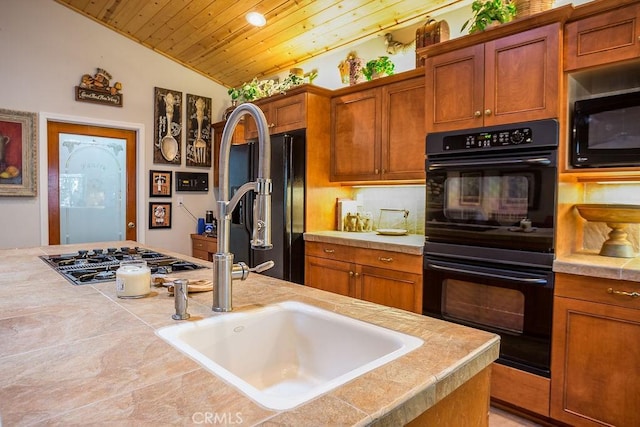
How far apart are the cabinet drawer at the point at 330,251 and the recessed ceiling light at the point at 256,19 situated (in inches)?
82.4

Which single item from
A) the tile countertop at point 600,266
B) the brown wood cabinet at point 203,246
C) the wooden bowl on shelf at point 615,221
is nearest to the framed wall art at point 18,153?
the brown wood cabinet at point 203,246

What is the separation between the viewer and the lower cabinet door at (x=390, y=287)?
253 cm

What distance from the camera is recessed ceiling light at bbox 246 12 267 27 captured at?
3.49m

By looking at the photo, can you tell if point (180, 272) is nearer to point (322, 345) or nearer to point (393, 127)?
point (322, 345)

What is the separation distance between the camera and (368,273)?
110 inches

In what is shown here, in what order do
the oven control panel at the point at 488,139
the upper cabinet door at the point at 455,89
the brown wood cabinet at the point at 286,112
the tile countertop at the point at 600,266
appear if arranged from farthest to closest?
the brown wood cabinet at the point at 286,112 < the upper cabinet door at the point at 455,89 < the oven control panel at the point at 488,139 < the tile countertop at the point at 600,266

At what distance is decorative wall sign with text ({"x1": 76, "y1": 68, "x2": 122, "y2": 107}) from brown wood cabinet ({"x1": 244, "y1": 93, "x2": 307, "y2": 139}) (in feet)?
5.59

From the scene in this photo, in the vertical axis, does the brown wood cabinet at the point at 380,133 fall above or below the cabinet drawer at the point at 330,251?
above

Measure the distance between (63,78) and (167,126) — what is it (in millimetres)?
1106

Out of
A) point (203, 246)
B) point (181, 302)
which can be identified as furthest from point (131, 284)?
point (203, 246)

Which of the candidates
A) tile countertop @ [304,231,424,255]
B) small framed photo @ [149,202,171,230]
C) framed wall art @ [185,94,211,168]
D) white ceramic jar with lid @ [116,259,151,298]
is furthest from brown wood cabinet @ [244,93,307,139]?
white ceramic jar with lid @ [116,259,151,298]

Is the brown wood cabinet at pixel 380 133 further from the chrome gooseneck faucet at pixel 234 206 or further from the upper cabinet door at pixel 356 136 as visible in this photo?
the chrome gooseneck faucet at pixel 234 206

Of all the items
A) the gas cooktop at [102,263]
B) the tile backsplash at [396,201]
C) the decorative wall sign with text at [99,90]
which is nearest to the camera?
the gas cooktop at [102,263]

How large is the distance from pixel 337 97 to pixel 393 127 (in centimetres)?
70
